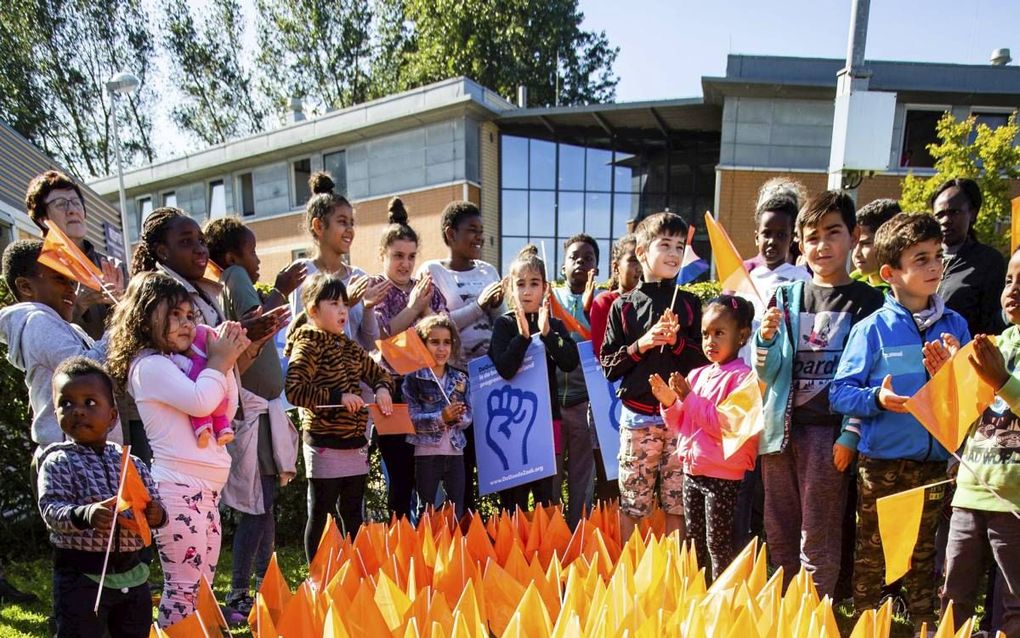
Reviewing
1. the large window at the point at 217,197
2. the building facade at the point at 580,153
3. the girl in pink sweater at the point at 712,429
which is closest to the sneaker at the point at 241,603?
the girl in pink sweater at the point at 712,429

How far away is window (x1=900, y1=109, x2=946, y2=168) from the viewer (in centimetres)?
1494

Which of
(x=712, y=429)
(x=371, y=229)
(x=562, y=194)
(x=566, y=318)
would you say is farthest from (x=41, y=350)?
(x=562, y=194)

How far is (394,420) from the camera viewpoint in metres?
2.97

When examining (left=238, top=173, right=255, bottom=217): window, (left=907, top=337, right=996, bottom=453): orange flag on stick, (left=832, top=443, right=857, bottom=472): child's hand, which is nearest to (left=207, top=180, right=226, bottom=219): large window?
(left=238, top=173, right=255, bottom=217): window

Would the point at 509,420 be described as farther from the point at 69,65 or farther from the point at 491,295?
the point at 69,65

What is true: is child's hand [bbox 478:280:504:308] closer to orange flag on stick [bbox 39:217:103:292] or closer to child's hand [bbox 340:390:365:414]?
child's hand [bbox 340:390:365:414]

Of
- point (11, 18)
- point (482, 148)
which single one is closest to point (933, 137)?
point (482, 148)

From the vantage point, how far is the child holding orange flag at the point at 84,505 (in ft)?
6.26

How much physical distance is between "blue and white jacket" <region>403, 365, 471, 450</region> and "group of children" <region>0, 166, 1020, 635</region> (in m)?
Result: 0.01

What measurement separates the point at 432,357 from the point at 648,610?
6.22 feet

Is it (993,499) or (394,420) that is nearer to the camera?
(993,499)

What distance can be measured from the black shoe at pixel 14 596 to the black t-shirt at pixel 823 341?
Answer: 3.96 meters

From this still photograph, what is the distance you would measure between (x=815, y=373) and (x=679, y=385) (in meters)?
0.59

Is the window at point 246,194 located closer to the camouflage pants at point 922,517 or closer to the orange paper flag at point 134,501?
the orange paper flag at point 134,501
